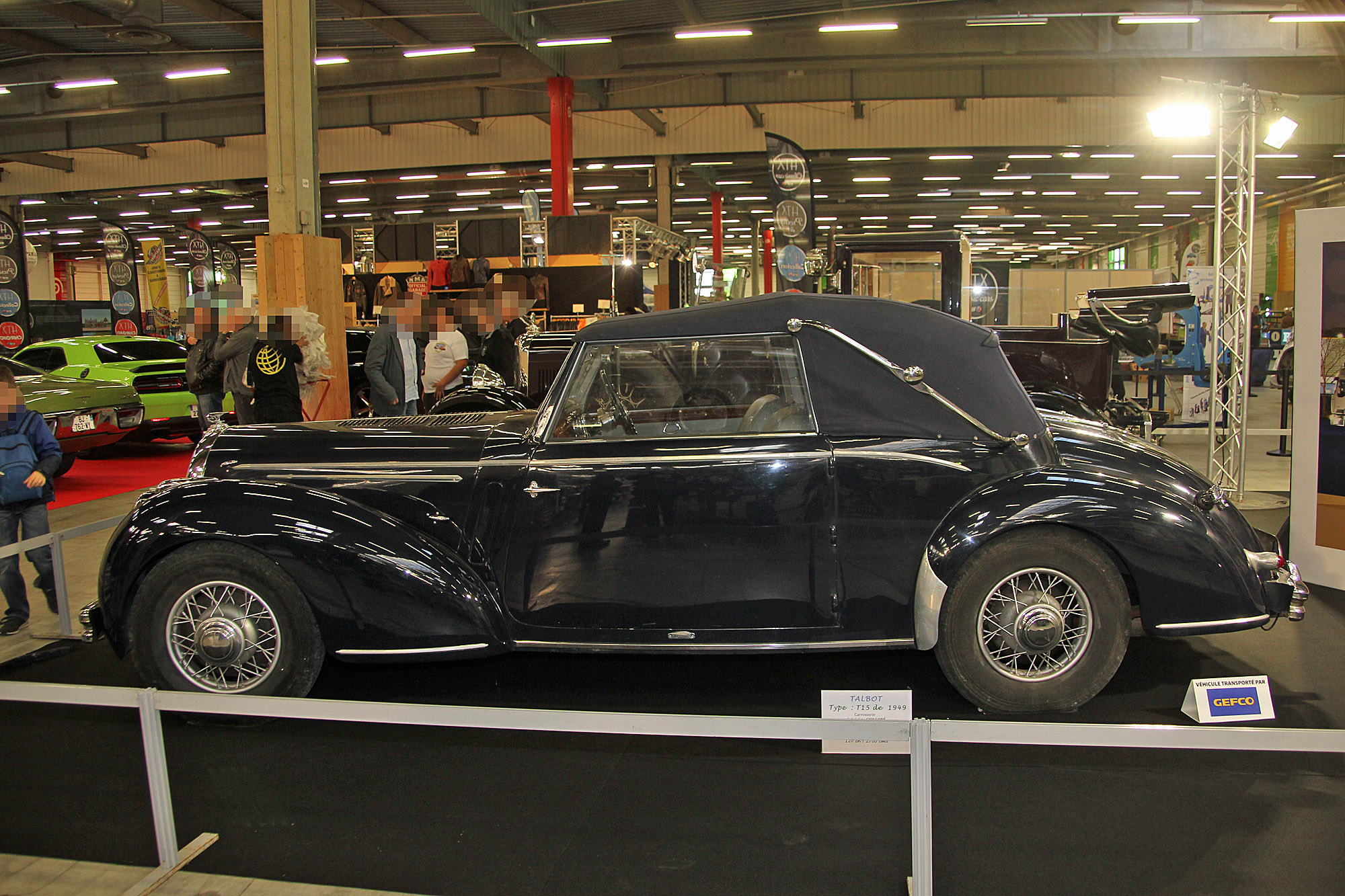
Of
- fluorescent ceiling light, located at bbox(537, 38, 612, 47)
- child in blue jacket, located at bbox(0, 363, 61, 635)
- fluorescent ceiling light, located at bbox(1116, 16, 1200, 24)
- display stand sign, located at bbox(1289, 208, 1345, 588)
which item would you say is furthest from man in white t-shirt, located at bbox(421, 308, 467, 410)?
fluorescent ceiling light, located at bbox(1116, 16, 1200, 24)

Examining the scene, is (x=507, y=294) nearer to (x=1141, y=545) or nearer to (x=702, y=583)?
(x=702, y=583)

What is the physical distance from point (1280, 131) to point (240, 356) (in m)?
9.43

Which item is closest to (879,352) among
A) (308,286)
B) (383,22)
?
(308,286)

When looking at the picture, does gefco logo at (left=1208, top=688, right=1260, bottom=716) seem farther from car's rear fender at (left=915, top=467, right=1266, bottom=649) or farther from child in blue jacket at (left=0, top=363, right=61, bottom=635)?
child in blue jacket at (left=0, top=363, right=61, bottom=635)

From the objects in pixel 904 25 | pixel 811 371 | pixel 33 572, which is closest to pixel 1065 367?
pixel 811 371

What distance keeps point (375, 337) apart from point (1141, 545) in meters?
5.68

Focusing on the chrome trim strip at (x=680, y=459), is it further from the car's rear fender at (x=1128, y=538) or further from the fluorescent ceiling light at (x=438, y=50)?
the fluorescent ceiling light at (x=438, y=50)

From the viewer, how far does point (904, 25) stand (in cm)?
1472

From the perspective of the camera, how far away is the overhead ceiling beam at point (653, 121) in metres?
20.2

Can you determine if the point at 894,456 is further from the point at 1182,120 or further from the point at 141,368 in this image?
the point at 141,368

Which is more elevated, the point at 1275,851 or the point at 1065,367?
the point at 1065,367

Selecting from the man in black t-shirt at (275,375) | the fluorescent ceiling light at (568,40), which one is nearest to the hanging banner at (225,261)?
the fluorescent ceiling light at (568,40)

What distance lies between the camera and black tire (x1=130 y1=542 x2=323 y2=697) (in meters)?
3.23

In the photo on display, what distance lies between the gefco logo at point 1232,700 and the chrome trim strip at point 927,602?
3.11 feet
